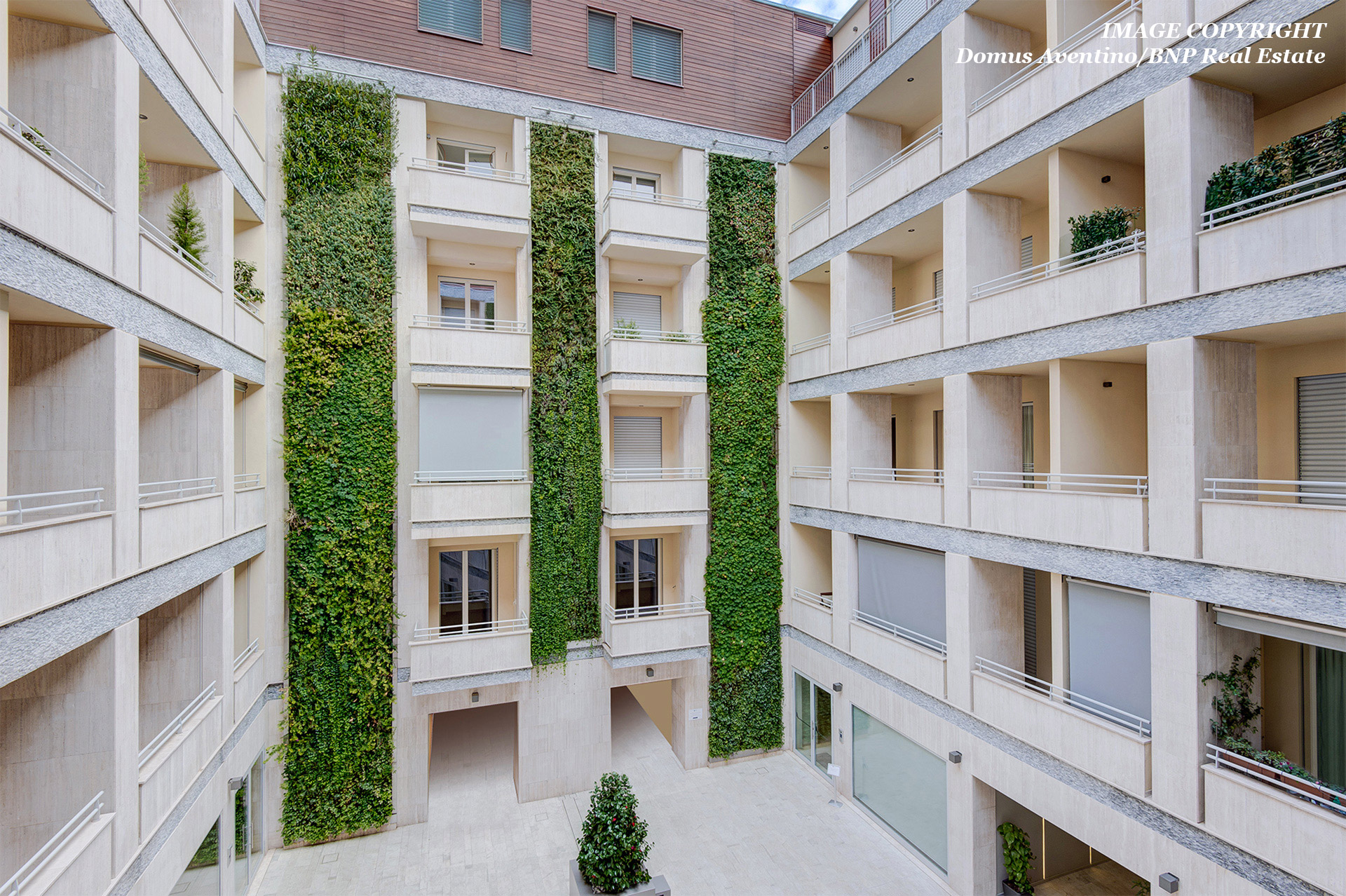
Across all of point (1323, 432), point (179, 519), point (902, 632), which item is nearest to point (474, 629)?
point (179, 519)

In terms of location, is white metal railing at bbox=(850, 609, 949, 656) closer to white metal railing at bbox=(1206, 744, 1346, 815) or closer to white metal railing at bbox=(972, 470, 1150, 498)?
white metal railing at bbox=(972, 470, 1150, 498)

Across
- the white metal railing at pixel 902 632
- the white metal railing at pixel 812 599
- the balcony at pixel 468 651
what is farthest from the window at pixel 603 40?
the white metal railing at pixel 902 632

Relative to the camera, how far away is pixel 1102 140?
8914 millimetres

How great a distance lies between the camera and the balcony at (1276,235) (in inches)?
244

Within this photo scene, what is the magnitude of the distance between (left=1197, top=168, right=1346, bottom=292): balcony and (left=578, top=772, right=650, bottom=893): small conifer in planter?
11.3 meters

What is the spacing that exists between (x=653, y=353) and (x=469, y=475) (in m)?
5.01

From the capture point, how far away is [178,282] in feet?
27.2

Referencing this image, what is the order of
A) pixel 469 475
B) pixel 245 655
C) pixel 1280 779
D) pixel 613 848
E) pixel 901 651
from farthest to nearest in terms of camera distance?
1. pixel 469 475
2. pixel 901 651
3. pixel 245 655
4. pixel 613 848
5. pixel 1280 779

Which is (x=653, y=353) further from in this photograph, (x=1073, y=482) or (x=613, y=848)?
(x=613, y=848)

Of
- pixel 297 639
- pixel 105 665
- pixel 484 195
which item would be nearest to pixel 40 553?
pixel 105 665

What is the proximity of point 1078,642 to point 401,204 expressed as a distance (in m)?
15.1

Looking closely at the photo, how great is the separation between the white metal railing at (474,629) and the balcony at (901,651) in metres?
7.33

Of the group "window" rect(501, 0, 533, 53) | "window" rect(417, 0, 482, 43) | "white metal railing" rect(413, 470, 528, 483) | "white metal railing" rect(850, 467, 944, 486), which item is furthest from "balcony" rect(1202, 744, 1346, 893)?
"window" rect(417, 0, 482, 43)

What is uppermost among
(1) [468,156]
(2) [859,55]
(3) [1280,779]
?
(2) [859,55]
